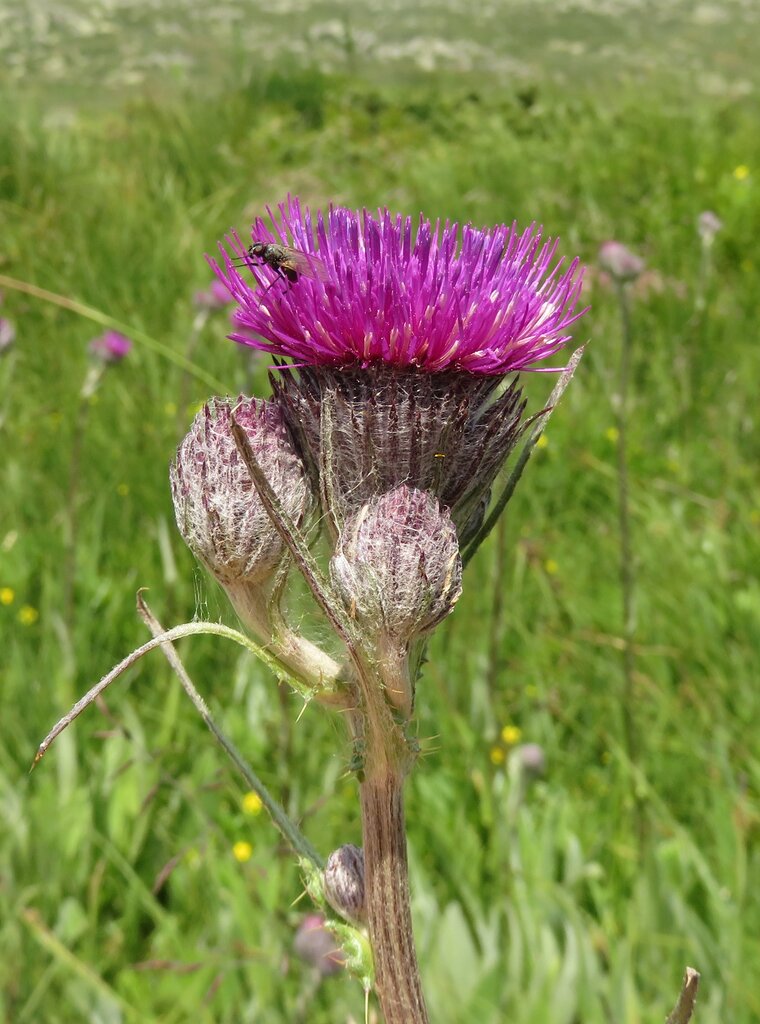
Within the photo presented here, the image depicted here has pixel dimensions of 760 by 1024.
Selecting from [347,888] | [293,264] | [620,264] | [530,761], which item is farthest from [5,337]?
[347,888]

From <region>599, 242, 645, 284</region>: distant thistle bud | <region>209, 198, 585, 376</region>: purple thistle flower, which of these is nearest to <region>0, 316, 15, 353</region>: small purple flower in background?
<region>599, 242, 645, 284</region>: distant thistle bud

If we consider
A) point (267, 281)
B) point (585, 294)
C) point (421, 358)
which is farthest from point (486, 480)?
point (585, 294)

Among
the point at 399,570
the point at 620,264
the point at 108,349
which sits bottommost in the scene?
the point at 108,349

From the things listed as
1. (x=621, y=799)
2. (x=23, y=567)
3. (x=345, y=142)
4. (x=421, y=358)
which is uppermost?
(x=421, y=358)

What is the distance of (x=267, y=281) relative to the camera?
39.1 inches

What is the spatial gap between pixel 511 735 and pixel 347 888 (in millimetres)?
1827

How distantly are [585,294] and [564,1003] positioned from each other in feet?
12.8

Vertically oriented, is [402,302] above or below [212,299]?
above

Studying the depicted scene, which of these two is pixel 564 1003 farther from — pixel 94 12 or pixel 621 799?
pixel 94 12

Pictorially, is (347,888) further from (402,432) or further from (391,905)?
(402,432)

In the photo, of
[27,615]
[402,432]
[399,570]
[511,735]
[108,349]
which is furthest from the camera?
[27,615]

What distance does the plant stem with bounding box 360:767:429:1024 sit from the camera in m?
0.84

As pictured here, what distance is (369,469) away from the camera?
0.93m

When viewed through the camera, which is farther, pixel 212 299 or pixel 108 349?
pixel 212 299
